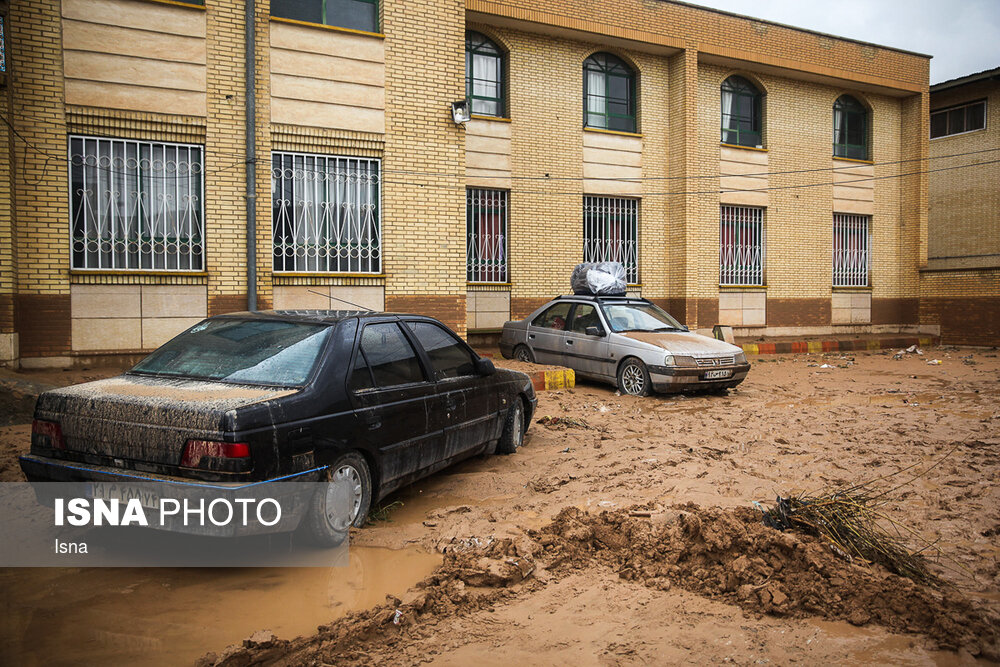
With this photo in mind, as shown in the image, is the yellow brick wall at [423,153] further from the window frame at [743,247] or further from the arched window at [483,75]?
the window frame at [743,247]

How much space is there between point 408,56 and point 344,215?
9.16 feet

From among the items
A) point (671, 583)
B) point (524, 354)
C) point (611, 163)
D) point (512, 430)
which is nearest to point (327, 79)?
point (524, 354)

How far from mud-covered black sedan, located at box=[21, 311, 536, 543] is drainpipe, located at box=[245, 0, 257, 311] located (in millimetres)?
5682

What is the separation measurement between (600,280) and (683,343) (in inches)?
94.3

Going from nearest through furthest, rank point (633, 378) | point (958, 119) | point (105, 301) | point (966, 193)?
point (105, 301) → point (633, 378) → point (966, 193) → point (958, 119)

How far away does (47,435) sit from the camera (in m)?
4.16

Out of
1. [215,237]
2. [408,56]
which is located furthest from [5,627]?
[408,56]

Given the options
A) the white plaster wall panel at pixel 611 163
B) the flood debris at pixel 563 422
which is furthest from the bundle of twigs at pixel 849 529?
the white plaster wall panel at pixel 611 163

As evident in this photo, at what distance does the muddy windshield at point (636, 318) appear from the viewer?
11188mm

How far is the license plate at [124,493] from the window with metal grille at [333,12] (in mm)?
9210

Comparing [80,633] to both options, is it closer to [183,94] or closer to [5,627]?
[5,627]

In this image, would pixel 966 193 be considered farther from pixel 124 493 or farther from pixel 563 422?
pixel 124 493

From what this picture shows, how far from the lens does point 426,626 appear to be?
11.2ft

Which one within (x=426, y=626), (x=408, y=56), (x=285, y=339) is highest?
(x=408, y=56)
